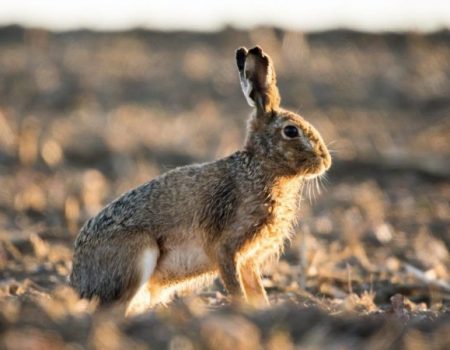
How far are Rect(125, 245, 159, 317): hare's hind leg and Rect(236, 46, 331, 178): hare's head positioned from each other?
108 centimetres

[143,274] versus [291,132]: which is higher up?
[291,132]

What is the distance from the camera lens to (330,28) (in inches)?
932

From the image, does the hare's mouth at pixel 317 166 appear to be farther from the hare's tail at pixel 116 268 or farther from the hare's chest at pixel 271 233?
the hare's tail at pixel 116 268

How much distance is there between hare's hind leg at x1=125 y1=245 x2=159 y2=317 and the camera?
20.1ft

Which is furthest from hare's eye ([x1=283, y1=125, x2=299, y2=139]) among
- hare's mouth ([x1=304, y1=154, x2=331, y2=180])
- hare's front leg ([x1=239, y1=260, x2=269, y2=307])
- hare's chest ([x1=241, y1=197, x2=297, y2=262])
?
hare's front leg ([x1=239, y1=260, x2=269, y2=307])

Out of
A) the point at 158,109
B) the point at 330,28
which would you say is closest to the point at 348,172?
the point at 158,109

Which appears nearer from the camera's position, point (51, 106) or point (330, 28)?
point (51, 106)

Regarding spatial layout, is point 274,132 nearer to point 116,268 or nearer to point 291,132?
point 291,132

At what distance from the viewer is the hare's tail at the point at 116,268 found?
6086 mm

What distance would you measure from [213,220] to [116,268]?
0.77 metres

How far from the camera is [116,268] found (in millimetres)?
6094

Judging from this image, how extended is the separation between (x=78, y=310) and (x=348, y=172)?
8.51 m

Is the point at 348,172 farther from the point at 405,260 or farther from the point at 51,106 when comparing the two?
the point at 51,106

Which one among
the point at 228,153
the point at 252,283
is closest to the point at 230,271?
the point at 252,283
